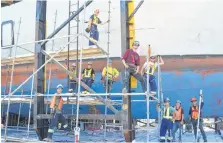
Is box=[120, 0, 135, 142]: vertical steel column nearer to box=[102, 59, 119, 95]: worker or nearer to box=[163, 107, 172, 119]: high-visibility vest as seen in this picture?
box=[163, 107, 172, 119]: high-visibility vest

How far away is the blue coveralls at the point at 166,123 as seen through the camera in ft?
26.6

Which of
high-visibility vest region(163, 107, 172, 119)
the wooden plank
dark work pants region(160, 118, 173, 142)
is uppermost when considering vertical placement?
the wooden plank

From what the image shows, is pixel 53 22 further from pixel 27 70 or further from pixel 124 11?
pixel 124 11

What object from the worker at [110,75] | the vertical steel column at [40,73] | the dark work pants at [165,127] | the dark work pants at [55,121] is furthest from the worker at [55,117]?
the dark work pants at [165,127]

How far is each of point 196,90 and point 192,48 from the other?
4.58 ft

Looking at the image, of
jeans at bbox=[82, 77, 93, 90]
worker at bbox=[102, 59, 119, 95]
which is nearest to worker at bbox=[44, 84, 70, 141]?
jeans at bbox=[82, 77, 93, 90]

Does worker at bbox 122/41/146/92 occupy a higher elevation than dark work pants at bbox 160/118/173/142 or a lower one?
higher

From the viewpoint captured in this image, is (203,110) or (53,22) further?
(53,22)

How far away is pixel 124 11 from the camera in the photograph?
7.24 meters

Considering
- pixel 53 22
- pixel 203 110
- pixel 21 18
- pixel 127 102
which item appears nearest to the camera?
pixel 127 102

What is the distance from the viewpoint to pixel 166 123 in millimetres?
8195

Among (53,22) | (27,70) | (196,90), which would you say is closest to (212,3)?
(196,90)

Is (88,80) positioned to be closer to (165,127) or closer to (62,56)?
(62,56)

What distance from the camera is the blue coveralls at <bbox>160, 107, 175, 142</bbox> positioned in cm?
812
